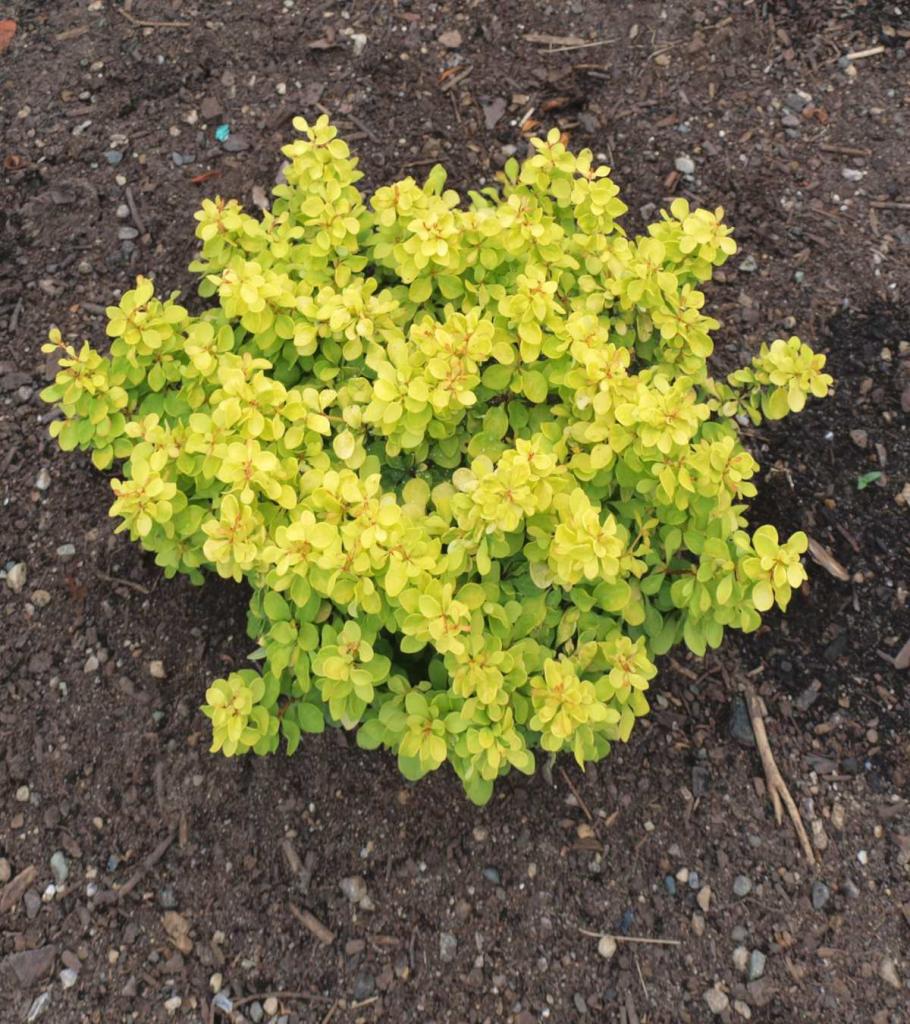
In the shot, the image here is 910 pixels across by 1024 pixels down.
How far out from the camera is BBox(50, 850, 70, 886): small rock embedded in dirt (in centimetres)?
306

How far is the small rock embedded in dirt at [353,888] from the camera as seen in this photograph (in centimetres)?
303

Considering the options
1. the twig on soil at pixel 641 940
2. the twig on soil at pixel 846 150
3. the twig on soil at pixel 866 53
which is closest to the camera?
the twig on soil at pixel 641 940

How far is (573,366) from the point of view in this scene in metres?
2.43

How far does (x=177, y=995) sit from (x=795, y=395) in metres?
2.61

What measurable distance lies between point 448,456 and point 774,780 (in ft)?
5.52

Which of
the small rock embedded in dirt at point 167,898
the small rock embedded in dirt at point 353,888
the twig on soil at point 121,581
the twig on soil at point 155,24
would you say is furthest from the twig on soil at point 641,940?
the twig on soil at point 155,24

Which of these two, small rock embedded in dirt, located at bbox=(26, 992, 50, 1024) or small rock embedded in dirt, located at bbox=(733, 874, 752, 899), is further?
small rock embedded in dirt, located at bbox=(733, 874, 752, 899)

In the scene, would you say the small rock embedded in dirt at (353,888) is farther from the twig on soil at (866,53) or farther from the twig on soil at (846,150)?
the twig on soil at (866,53)

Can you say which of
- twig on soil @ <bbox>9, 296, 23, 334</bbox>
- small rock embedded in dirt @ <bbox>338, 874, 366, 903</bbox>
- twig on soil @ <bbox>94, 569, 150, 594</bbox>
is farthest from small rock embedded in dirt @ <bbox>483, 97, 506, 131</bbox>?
small rock embedded in dirt @ <bbox>338, 874, 366, 903</bbox>

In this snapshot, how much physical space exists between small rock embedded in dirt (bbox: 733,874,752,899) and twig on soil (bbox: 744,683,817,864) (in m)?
0.23

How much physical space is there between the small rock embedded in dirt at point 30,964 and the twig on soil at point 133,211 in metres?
2.89

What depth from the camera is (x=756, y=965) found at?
9.68ft

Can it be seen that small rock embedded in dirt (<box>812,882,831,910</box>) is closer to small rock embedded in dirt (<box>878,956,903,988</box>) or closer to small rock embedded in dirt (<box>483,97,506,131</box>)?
small rock embedded in dirt (<box>878,956,903,988</box>)

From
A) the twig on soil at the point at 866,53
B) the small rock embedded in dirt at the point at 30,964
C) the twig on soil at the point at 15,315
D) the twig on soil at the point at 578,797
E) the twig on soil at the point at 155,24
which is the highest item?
the twig on soil at the point at 155,24
